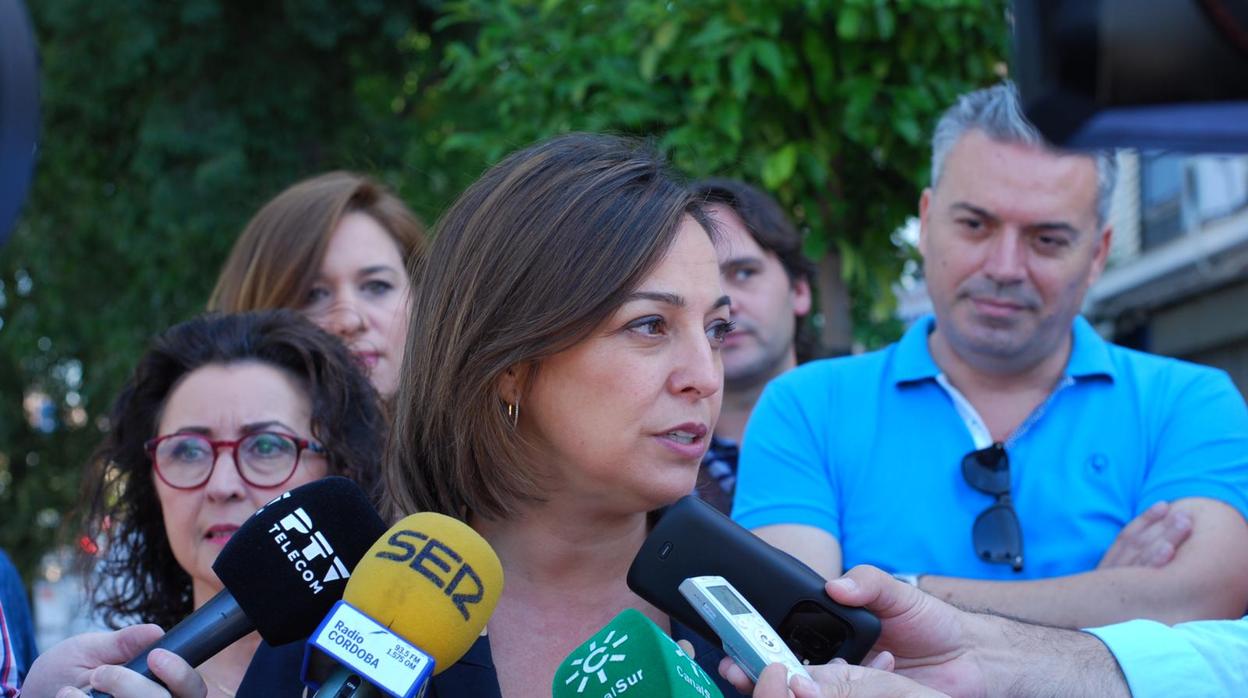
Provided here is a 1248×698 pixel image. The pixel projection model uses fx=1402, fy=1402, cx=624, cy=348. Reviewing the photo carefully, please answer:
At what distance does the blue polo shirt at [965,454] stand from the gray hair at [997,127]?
391 mm

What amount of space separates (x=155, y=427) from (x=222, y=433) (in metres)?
0.32

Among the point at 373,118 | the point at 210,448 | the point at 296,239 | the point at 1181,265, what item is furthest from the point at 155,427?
the point at 1181,265

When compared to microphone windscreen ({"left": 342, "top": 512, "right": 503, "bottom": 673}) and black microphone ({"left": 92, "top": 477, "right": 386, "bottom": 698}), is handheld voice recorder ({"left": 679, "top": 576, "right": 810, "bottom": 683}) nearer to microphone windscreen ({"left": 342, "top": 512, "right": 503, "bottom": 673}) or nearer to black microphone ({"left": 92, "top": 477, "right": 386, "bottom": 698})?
microphone windscreen ({"left": 342, "top": 512, "right": 503, "bottom": 673})

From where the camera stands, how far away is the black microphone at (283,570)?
84.4 inches

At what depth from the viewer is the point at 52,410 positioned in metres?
12.2

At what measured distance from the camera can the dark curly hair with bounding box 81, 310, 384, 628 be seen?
3.25m

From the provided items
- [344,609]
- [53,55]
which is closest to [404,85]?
[53,55]

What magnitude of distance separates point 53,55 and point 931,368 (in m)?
8.86

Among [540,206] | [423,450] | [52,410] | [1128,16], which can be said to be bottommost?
[52,410]

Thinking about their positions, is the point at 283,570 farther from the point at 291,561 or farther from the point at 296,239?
the point at 296,239

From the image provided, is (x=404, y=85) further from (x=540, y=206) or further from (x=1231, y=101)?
(x=1231, y=101)

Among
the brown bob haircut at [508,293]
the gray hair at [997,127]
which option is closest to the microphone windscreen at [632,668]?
the brown bob haircut at [508,293]

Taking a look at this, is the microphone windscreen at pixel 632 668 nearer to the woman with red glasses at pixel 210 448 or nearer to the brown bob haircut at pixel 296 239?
the woman with red glasses at pixel 210 448

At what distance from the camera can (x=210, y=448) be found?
3.10 meters
